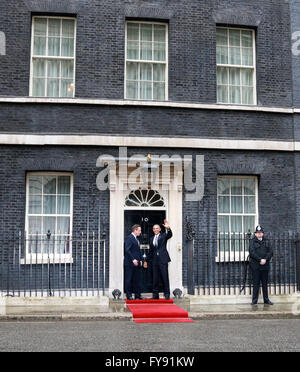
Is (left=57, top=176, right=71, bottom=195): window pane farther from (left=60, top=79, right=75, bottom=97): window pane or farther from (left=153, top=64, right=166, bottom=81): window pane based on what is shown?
(left=153, top=64, right=166, bottom=81): window pane

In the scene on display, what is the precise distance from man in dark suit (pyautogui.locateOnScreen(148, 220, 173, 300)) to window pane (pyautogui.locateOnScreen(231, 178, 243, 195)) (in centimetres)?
253

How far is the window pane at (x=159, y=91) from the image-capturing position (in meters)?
14.9

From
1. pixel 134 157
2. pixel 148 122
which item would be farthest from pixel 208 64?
pixel 134 157

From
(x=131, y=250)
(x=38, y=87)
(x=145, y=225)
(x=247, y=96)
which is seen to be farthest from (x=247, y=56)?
(x=131, y=250)

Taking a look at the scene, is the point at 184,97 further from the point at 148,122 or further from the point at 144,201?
the point at 144,201

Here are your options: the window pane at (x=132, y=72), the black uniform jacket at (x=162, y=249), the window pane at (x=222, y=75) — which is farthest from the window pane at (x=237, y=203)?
the window pane at (x=132, y=72)

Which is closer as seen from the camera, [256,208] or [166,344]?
[166,344]

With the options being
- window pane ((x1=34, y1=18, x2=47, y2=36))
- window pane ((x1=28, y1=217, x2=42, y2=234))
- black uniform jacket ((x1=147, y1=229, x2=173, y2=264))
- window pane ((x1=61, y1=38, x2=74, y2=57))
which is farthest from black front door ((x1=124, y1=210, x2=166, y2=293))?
window pane ((x1=34, y1=18, x2=47, y2=36))

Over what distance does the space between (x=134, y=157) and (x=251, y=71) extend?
13.9ft

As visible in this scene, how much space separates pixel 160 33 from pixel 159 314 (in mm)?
7721

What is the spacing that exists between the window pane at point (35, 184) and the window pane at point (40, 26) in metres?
3.81

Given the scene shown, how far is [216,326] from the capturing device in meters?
10.3

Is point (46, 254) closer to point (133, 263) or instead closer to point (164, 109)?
point (133, 263)

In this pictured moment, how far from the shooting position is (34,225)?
1398 cm
